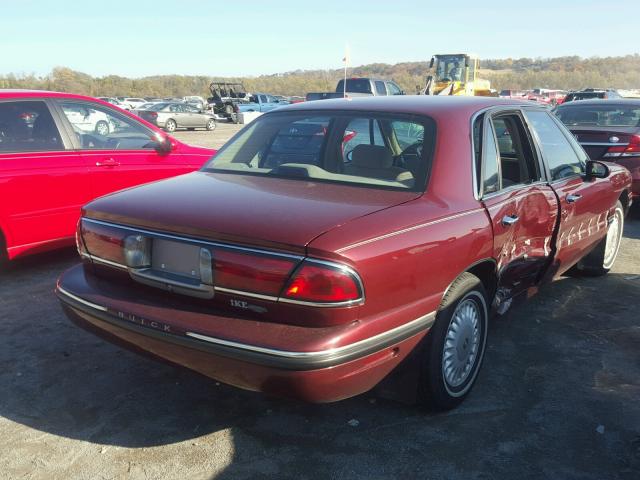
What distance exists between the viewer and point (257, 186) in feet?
10.1

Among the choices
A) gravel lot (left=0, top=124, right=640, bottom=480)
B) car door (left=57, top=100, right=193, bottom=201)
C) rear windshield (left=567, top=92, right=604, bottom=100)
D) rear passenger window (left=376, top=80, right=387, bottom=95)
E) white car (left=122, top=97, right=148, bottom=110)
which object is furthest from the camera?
white car (left=122, top=97, right=148, bottom=110)

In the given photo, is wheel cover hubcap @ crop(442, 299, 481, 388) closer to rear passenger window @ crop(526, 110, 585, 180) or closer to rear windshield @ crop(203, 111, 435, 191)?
rear windshield @ crop(203, 111, 435, 191)

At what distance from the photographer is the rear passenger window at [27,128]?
500cm

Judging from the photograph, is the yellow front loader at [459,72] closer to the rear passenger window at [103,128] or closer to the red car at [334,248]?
the rear passenger window at [103,128]

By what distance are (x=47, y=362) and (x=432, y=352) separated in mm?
2327

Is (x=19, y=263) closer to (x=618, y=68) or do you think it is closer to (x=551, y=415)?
(x=551, y=415)

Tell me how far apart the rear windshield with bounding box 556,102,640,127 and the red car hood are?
680 centimetres

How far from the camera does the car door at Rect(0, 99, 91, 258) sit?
4.90m

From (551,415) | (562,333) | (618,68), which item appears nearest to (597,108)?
(562,333)

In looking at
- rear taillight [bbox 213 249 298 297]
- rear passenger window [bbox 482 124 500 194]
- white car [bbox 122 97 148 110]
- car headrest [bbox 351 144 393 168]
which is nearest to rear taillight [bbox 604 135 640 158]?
rear passenger window [bbox 482 124 500 194]

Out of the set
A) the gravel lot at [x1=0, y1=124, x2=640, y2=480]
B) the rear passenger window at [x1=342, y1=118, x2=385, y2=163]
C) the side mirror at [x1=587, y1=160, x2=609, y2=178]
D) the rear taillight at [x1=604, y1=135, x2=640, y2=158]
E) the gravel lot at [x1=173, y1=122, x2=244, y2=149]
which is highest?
the rear passenger window at [x1=342, y1=118, x2=385, y2=163]

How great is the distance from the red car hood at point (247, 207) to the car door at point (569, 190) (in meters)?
1.64

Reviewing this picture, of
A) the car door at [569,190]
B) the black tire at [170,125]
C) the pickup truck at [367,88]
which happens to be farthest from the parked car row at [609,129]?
the black tire at [170,125]

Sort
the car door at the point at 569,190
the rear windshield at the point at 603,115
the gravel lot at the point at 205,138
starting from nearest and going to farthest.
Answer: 1. the car door at the point at 569,190
2. the rear windshield at the point at 603,115
3. the gravel lot at the point at 205,138
